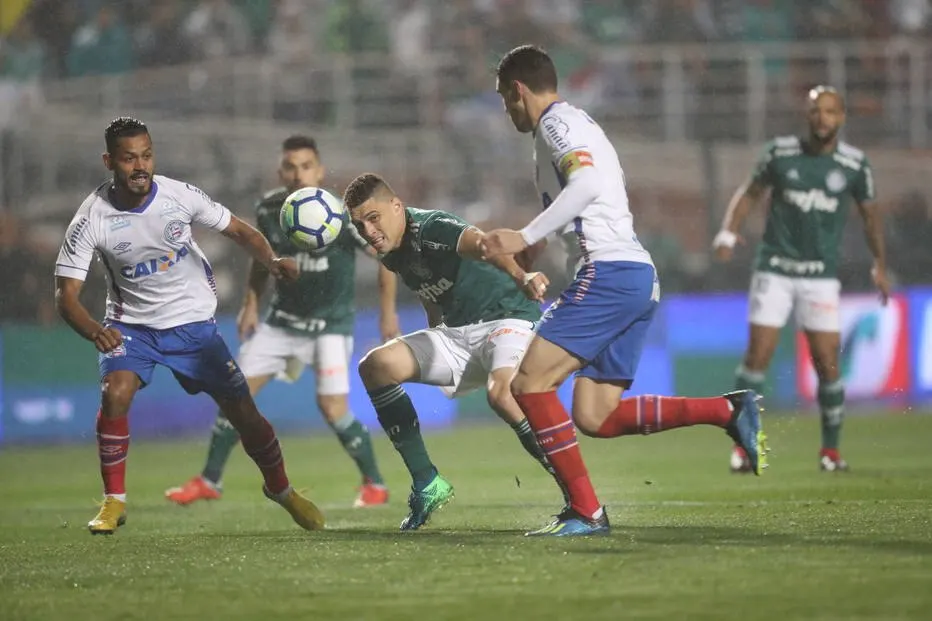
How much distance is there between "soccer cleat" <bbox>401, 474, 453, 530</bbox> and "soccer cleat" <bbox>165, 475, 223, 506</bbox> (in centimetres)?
255

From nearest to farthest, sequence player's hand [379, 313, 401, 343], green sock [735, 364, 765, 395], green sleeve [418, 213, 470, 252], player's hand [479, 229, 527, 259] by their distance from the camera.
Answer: player's hand [479, 229, 527, 259] < green sleeve [418, 213, 470, 252] < player's hand [379, 313, 401, 343] < green sock [735, 364, 765, 395]

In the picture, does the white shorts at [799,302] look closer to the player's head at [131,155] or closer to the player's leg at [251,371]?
the player's leg at [251,371]

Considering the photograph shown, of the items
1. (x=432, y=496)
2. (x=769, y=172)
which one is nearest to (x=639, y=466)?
(x=769, y=172)

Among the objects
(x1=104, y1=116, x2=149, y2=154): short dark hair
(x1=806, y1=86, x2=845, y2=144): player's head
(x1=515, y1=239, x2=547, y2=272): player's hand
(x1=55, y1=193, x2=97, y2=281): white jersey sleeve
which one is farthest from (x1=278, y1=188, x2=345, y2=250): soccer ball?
(x1=806, y1=86, x2=845, y2=144): player's head

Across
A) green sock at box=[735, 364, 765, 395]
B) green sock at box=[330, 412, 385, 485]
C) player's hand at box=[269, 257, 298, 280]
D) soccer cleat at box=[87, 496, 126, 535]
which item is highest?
player's hand at box=[269, 257, 298, 280]

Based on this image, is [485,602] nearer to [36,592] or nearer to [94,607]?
[94,607]

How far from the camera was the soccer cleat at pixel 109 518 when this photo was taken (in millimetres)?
7168

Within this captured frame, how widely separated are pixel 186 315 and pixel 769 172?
4598mm

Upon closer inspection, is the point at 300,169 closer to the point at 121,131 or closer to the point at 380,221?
the point at 121,131

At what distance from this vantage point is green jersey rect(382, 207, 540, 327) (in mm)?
7027

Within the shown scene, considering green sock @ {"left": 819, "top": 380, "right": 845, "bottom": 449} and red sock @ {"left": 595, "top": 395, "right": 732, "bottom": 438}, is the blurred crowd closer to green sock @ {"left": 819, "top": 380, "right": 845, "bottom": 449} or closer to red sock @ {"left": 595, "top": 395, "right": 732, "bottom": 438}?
green sock @ {"left": 819, "top": 380, "right": 845, "bottom": 449}

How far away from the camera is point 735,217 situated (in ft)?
33.8

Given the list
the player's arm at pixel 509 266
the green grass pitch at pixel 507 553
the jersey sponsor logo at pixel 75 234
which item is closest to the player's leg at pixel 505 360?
the green grass pitch at pixel 507 553

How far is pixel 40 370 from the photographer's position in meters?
14.0
